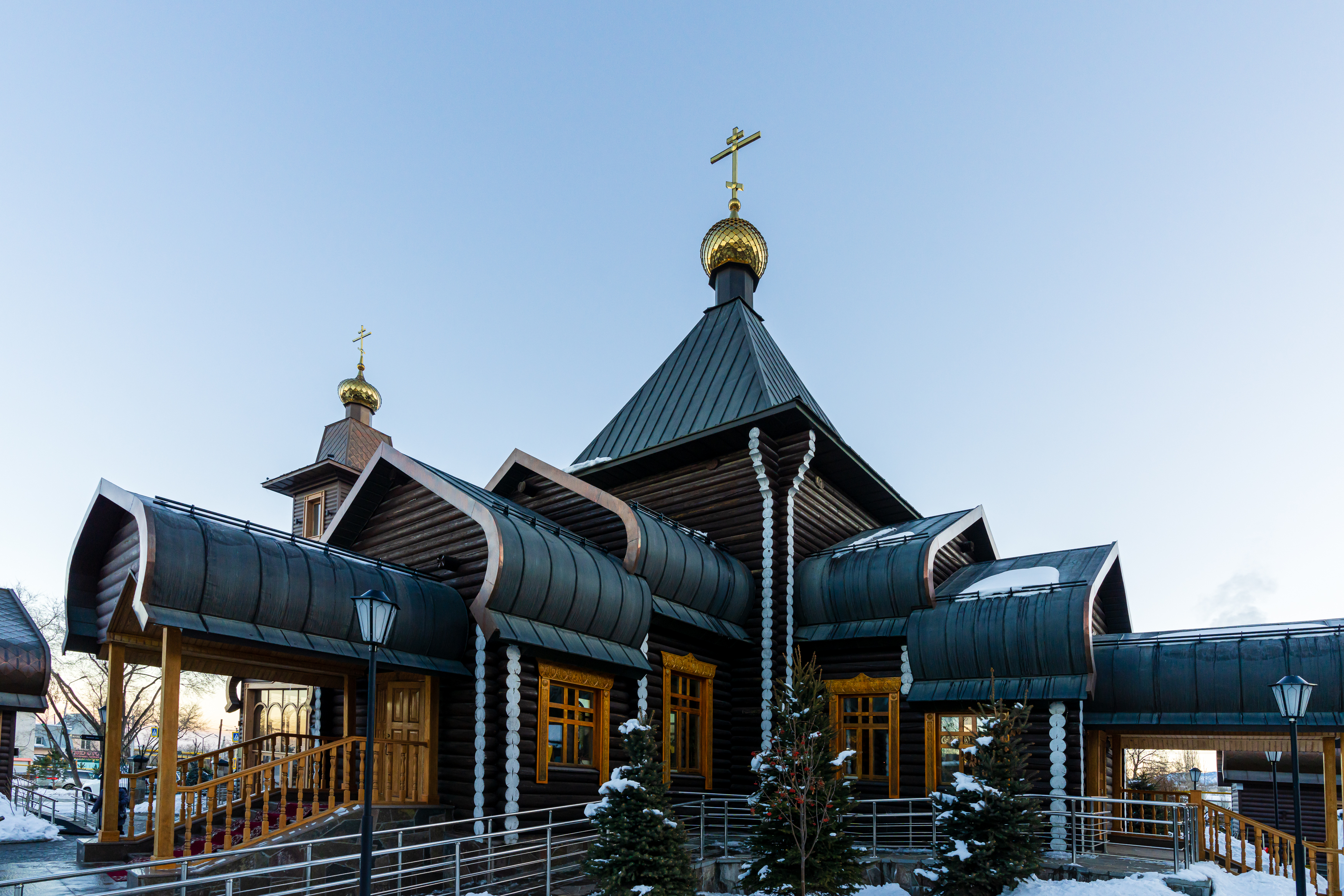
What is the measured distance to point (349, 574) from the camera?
11602mm

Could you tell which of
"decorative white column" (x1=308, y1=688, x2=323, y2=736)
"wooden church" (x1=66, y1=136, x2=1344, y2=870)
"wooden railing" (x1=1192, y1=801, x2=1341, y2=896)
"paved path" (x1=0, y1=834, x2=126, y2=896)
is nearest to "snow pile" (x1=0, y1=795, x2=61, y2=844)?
"paved path" (x1=0, y1=834, x2=126, y2=896)

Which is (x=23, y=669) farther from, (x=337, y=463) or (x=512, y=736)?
(x=512, y=736)

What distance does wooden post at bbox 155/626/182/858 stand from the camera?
9.56 metres

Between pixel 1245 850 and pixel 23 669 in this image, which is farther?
pixel 23 669

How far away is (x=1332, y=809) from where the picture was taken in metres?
12.9

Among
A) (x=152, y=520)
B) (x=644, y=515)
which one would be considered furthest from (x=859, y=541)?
(x=152, y=520)

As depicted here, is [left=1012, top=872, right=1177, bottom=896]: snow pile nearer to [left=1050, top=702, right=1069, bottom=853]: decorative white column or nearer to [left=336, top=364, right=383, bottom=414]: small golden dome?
[left=1050, top=702, right=1069, bottom=853]: decorative white column

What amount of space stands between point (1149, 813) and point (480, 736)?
1332 centimetres

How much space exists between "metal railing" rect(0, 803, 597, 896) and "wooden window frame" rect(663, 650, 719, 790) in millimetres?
2352

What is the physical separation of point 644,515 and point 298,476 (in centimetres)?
1844

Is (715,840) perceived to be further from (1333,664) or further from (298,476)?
(298,476)

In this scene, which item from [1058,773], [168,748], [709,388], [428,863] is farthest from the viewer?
[709,388]

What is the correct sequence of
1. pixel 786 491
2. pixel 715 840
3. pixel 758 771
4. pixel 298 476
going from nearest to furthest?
pixel 758 771
pixel 715 840
pixel 786 491
pixel 298 476

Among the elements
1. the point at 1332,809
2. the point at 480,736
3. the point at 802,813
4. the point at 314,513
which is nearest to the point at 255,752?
the point at 480,736
